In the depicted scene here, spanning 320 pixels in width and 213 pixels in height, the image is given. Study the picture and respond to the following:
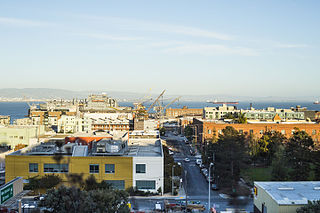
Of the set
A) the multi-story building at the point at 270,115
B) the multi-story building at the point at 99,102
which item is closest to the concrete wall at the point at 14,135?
the multi-story building at the point at 270,115

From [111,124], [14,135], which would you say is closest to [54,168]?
[14,135]

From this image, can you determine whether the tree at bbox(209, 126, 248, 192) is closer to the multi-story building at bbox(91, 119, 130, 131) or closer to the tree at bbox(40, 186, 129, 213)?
the tree at bbox(40, 186, 129, 213)

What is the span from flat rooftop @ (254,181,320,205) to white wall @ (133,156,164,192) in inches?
346

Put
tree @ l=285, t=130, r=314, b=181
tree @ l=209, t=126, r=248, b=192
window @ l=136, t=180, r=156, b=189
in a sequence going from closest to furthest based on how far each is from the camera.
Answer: window @ l=136, t=180, r=156, b=189, tree @ l=285, t=130, r=314, b=181, tree @ l=209, t=126, r=248, b=192

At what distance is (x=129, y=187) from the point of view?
27.1 metres

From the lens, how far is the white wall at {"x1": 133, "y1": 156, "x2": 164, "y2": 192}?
89.3 feet

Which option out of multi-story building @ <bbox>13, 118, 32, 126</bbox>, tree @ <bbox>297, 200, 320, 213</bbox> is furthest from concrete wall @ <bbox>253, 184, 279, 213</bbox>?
multi-story building @ <bbox>13, 118, 32, 126</bbox>

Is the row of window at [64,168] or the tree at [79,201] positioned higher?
the tree at [79,201]

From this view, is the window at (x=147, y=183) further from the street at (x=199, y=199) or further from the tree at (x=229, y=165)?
the tree at (x=229, y=165)

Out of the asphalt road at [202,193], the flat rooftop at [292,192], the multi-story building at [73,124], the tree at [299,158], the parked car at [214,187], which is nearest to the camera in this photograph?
the flat rooftop at [292,192]

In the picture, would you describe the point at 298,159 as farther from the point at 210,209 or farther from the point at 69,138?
the point at 69,138

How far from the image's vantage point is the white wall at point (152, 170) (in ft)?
89.3

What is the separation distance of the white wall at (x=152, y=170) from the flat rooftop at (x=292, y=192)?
8.78m

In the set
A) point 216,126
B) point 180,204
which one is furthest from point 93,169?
point 216,126
